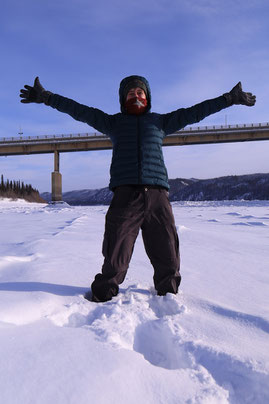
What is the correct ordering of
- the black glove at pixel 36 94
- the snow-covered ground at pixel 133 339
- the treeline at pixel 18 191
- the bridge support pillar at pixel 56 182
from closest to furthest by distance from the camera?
the snow-covered ground at pixel 133 339 → the black glove at pixel 36 94 → the treeline at pixel 18 191 → the bridge support pillar at pixel 56 182

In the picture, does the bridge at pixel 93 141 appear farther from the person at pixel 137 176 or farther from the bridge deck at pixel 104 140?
the person at pixel 137 176

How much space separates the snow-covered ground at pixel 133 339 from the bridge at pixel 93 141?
30.3 metres

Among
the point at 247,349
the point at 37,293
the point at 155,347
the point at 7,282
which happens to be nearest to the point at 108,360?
the point at 155,347

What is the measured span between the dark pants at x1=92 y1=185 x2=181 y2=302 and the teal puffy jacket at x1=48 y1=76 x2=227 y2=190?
0.10m

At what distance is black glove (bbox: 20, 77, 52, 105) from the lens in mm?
2291

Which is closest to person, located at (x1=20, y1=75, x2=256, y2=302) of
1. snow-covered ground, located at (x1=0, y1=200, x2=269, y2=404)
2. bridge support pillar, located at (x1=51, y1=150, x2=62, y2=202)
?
snow-covered ground, located at (x1=0, y1=200, x2=269, y2=404)

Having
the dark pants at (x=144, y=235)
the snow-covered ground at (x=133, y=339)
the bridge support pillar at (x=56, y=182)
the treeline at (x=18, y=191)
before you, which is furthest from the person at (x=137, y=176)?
the bridge support pillar at (x=56, y=182)

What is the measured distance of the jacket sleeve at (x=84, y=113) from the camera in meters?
2.21

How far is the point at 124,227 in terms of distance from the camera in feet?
6.10

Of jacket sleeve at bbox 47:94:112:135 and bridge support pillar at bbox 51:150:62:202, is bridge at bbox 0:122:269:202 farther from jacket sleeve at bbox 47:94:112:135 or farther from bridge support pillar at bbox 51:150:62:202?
jacket sleeve at bbox 47:94:112:135

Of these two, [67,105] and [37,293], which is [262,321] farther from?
[67,105]

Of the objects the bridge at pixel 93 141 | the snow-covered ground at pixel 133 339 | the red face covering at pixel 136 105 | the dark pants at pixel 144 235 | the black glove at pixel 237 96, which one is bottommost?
the snow-covered ground at pixel 133 339

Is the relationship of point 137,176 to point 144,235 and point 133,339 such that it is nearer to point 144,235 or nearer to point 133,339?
point 144,235

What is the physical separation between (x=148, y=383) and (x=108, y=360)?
18 centimetres
